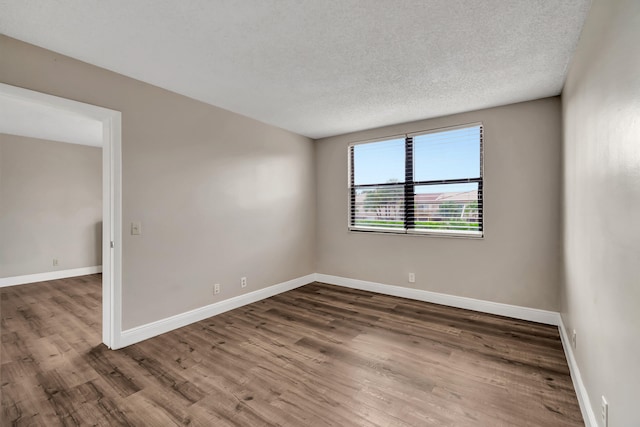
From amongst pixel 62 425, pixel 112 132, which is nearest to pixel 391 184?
pixel 112 132

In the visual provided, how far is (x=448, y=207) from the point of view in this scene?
3764 mm

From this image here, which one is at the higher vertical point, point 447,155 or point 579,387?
point 447,155

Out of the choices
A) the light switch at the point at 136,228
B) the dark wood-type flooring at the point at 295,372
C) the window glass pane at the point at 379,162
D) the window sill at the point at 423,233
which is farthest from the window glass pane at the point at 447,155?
the light switch at the point at 136,228

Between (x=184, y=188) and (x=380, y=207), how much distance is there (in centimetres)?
275

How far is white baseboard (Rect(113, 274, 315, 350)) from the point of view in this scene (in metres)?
2.70

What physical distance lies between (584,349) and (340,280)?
323 cm

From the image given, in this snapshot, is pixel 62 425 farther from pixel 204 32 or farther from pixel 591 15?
pixel 591 15

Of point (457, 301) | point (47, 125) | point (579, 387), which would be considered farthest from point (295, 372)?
point (47, 125)

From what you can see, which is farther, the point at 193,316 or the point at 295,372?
the point at 193,316

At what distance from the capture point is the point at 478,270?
11.6 ft

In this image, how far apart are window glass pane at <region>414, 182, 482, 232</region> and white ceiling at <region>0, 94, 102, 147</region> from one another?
4.21 m

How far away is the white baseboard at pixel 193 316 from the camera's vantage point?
8.86ft

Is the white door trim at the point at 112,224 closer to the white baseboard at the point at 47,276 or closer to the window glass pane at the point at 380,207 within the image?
the window glass pane at the point at 380,207

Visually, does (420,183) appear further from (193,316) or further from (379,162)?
(193,316)
